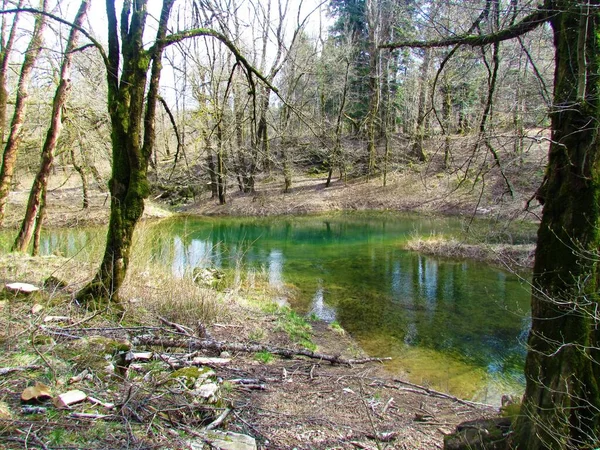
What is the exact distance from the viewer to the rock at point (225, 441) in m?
2.69

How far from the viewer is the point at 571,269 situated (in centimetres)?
276

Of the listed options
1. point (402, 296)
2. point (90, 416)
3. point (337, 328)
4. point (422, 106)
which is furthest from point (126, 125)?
point (422, 106)

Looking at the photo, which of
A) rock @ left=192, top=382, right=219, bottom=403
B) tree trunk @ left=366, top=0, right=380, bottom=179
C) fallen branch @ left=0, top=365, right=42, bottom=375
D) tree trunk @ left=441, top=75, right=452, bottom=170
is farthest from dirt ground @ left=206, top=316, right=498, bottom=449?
tree trunk @ left=366, top=0, right=380, bottom=179

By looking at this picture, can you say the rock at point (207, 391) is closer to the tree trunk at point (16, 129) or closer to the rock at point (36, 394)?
the rock at point (36, 394)

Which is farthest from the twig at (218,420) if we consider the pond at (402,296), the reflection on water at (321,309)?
the reflection on water at (321,309)

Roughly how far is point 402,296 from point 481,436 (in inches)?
281

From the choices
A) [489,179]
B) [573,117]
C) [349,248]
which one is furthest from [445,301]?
[489,179]

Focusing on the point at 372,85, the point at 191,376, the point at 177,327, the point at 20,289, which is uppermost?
the point at 372,85

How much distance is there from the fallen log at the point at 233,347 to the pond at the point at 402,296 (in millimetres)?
989

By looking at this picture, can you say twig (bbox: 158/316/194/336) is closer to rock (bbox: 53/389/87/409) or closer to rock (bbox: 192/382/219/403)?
rock (bbox: 192/382/219/403)

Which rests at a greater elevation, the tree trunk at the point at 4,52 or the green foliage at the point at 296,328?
the tree trunk at the point at 4,52

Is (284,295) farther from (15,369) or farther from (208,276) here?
(15,369)

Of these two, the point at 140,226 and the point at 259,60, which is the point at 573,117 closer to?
the point at 140,226

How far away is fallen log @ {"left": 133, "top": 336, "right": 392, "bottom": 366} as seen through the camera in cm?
467
